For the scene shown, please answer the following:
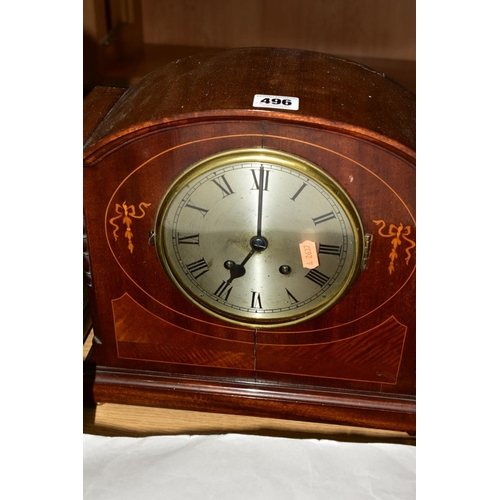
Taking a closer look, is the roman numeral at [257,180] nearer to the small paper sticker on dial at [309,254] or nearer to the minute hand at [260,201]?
the minute hand at [260,201]

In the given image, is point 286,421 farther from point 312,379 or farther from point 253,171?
point 253,171

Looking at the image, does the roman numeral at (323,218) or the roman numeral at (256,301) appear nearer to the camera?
the roman numeral at (323,218)

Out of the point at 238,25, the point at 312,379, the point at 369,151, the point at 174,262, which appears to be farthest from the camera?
the point at 238,25

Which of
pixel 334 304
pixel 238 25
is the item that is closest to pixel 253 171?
pixel 334 304

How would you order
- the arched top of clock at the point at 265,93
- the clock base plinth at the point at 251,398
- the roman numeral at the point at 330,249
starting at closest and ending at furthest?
the arched top of clock at the point at 265,93
the roman numeral at the point at 330,249
the clock base plinth at the point at 251,398

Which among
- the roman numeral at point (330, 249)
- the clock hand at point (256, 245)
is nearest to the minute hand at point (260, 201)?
the clock hand at point (256, 245)

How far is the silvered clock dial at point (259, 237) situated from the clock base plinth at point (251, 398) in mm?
163

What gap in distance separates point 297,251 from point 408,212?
0.19m

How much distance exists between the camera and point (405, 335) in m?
1.28

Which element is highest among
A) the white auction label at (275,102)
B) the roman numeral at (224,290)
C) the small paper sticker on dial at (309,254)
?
the white auction label at (275,102)

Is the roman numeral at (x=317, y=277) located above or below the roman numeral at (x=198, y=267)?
below

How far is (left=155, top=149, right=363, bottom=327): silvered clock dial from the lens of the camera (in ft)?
3.74

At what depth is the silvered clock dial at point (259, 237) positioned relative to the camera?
114 cm

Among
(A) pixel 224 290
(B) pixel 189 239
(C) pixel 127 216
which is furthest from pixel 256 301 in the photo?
(C) pixel 127 216
